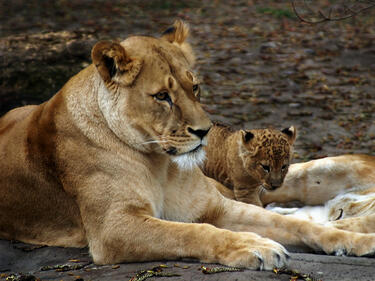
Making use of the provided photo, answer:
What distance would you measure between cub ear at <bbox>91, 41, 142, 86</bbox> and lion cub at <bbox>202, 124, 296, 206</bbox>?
169 centimetres

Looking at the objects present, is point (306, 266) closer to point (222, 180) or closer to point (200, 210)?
point (200, 210)

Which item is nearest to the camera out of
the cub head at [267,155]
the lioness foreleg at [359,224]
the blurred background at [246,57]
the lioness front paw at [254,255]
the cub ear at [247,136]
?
the lioness front paw at [254,255]

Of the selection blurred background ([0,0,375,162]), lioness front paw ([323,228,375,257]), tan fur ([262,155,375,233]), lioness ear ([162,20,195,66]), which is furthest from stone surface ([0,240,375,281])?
blurred background ([0,0,375,162])

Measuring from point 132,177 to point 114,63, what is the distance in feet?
2.06

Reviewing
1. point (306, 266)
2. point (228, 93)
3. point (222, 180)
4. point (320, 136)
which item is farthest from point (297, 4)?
point (306, 266)

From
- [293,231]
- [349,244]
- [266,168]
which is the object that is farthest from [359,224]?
[266,168]

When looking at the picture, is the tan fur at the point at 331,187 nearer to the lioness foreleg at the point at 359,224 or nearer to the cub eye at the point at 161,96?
the lioness foreleg at the point at 359,224

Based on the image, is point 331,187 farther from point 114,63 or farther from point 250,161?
point 114,63

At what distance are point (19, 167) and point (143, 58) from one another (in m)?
1.04

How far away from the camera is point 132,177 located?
354 centimetres

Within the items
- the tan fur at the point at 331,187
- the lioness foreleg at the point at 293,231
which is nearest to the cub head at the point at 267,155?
the tan fur at the point at 331,187

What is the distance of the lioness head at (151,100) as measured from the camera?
3344 millimetres

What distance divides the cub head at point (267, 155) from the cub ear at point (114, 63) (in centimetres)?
171

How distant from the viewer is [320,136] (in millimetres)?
6652
